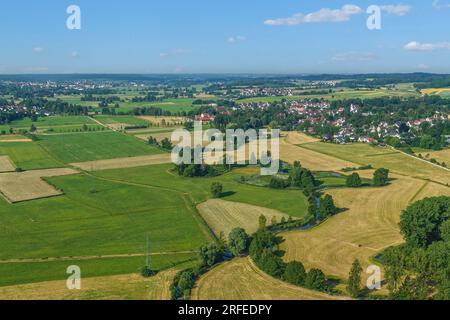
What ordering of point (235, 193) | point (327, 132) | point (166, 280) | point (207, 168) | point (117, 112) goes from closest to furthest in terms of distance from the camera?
point (166, 280)
point (235, 193)
point (207, 168)
point (327, 132)
point (117, 112)

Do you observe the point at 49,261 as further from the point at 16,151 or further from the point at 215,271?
the point at 16,151

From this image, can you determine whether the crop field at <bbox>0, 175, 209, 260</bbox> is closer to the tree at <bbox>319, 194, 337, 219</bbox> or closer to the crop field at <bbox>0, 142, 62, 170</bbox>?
the tree at <bbox>319, 194, 337, 219</bbox>

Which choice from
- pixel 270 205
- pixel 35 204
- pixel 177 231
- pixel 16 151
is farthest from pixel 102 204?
pixel 16 151

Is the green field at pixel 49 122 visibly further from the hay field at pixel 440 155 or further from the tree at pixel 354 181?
the hay field at pixel 440 155

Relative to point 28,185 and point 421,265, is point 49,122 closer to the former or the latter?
point 28,185

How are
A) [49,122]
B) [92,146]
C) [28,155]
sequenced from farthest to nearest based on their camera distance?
[49,122] < [92,146] < [28,155]

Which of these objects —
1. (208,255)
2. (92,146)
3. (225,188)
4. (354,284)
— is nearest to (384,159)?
(225,188)
